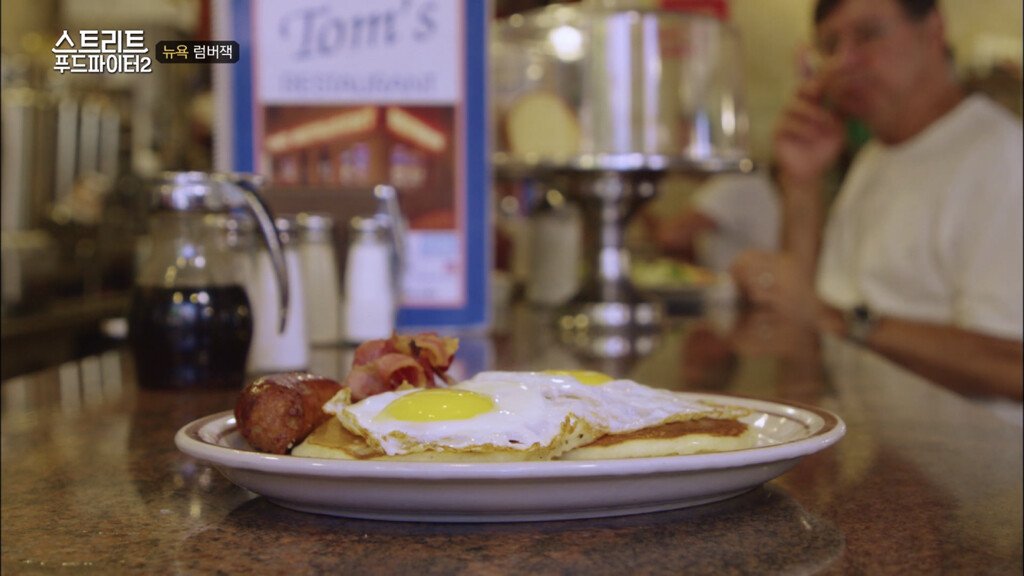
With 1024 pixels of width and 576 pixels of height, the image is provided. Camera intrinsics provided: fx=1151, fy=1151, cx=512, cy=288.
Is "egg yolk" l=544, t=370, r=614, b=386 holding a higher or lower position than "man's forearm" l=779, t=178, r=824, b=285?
lower

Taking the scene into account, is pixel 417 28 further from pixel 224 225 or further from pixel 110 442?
pixel 110 442

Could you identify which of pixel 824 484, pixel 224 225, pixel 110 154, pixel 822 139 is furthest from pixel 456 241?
pixel 110 154

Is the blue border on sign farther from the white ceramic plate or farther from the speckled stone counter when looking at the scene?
the white ceramic plate

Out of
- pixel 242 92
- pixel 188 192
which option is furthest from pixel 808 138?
pixel 188 192

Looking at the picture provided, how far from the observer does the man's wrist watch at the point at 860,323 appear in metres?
2.56

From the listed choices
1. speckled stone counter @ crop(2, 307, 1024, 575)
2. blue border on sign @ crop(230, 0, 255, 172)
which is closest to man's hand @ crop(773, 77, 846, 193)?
blue border on sign @ crop(230, 0, 255, 172)

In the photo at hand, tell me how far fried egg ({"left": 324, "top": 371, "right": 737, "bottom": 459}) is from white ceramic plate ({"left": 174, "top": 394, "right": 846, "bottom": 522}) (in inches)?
1.0

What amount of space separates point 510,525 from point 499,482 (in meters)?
0.06

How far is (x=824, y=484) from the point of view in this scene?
0.82 metres

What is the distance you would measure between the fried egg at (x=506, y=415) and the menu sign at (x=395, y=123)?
3.42ft

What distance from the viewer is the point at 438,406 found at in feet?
2.19

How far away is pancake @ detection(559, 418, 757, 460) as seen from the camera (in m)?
0.67

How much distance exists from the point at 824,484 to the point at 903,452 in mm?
193

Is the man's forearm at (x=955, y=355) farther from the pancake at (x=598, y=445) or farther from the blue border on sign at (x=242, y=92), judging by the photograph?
the blue border on sign at (x=242, y=92)
